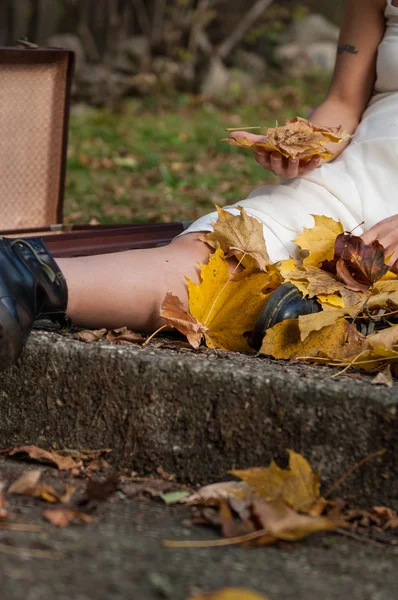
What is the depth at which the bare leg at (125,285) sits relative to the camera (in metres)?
1.57

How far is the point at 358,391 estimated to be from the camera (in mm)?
1289

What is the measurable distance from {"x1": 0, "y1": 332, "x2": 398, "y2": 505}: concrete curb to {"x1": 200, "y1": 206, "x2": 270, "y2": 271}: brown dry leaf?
0.29m

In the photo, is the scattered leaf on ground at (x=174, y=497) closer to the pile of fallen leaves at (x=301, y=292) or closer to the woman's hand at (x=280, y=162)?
the pile of fallen leaves at (x=301, y=292)

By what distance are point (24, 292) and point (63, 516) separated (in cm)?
45

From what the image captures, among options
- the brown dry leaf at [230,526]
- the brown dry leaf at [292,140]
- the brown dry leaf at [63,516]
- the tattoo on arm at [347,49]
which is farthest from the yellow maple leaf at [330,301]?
the tattoo on arm at [347,49]

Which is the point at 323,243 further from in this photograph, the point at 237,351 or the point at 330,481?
the point at 330,481

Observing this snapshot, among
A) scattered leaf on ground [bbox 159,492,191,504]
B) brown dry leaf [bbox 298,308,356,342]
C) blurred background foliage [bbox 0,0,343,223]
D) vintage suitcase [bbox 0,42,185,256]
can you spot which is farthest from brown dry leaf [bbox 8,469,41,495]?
blurred background foliage [bbox 0,0,343,223]

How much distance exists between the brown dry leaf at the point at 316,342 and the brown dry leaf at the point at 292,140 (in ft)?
1.46

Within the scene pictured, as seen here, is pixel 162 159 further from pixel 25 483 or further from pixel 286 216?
pixel 25 483

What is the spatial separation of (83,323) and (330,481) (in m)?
0.61

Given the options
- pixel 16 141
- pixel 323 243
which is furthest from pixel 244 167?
pixel 323 243

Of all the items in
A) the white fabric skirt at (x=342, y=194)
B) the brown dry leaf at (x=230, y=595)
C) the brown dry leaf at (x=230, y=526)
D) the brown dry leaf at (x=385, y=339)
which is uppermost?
the white fabric skirt at (x=342, y=194)

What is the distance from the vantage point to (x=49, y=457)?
4.66 feet

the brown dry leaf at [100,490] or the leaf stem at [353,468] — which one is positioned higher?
the leaf stem at [353,468]
